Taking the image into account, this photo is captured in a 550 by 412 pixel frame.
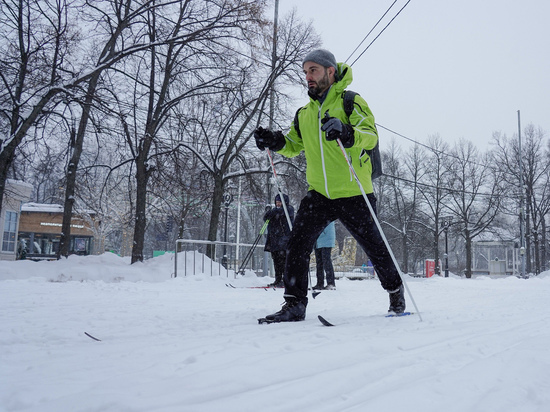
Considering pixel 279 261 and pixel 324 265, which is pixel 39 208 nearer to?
pixel 279 261

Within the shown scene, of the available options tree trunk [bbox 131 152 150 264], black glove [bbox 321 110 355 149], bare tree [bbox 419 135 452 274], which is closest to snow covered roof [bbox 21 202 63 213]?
tree trunk [bbox 131 152 150 264]

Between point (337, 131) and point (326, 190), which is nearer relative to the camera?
point (337, 131)

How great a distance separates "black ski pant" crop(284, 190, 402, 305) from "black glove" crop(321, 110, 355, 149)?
1.74ft

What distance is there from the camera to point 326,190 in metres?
3.23

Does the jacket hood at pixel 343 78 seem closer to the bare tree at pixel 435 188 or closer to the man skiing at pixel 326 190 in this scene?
the man skiing at pixel 326 190

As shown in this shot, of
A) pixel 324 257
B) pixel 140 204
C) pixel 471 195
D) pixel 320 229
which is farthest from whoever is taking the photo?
pixel 471 195

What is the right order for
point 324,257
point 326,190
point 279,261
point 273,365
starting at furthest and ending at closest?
point 279,261 < point 324,257 < point 326,190 < point 273,365

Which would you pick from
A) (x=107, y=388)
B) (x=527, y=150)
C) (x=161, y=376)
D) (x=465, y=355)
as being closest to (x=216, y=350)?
(x=161, y=376)

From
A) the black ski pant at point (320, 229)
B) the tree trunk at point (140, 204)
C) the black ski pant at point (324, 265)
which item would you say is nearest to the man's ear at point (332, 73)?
the black ski pant at point (320, 229)

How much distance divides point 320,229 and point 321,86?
3.70 feet

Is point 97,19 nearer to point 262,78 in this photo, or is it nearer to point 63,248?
point 262,78

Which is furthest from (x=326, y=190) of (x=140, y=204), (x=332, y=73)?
(x=140, y=204)

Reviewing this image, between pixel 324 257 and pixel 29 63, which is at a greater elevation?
pixel 29 63

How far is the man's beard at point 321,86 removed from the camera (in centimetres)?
329
